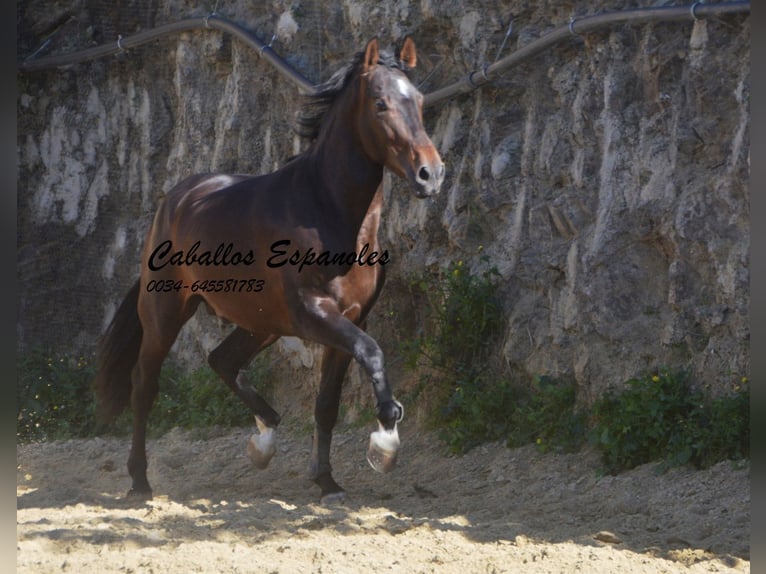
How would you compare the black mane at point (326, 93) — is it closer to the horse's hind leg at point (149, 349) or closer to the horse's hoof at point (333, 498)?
the horse's hind leg at point (149, 349)

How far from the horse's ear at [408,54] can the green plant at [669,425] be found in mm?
2112

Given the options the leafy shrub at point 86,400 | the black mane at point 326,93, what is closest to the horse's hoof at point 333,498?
the black mane at point 326,93

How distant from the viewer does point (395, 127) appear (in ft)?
16.9

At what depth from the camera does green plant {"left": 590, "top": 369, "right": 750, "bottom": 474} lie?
5.25 m

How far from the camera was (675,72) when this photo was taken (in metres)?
5.99

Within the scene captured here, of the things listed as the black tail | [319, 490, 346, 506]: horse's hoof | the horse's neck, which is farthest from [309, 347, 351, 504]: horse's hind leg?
the black tail

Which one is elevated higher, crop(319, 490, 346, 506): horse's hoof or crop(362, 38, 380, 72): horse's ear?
crop(362, 38, 380, 72): horse's ear

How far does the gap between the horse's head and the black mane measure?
0.07 m

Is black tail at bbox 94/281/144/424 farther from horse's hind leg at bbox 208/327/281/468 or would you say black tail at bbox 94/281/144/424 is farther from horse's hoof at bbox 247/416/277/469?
horse's hoof at bbox 247/416/277/469

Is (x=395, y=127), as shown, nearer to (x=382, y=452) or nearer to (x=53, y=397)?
(x=382, y=452)

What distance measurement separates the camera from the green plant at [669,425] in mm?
5250

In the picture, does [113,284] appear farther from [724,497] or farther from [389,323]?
[724,497]

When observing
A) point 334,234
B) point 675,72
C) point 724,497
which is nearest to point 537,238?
point 675,72

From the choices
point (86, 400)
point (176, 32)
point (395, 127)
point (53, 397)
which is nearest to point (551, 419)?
point (395, 127)
